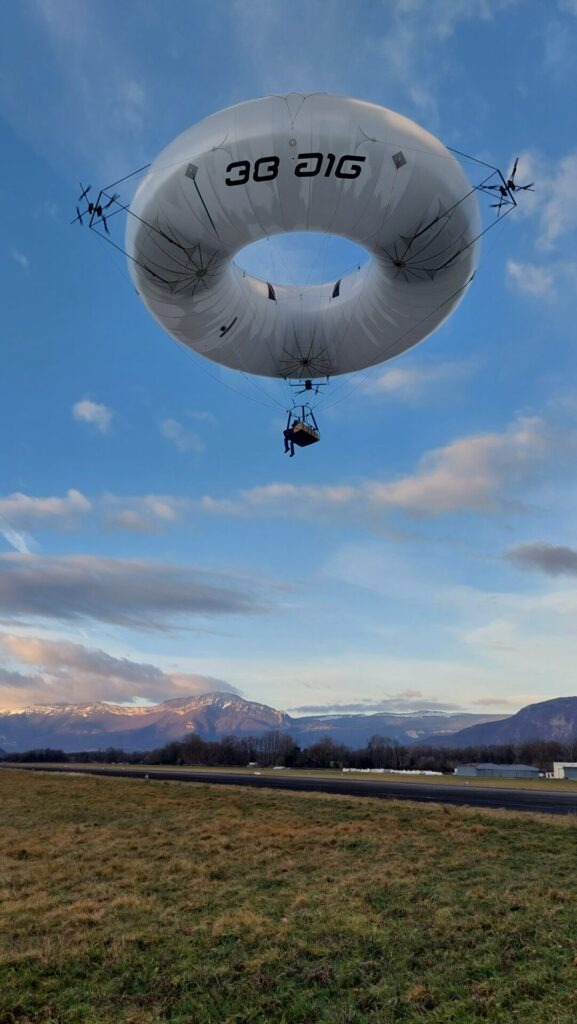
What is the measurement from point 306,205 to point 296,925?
1625 cm

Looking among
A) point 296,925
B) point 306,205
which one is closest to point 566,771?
point 296,925

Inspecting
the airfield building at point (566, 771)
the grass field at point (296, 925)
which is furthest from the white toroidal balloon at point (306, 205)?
the airfield building at point (566, 771)

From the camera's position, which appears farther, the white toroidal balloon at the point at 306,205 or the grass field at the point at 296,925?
the white toroidal balloon at the point at 306,205

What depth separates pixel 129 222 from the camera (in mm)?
17344

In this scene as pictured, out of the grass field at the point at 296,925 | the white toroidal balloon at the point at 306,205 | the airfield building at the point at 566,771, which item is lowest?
the airfield building at the point at 566,771

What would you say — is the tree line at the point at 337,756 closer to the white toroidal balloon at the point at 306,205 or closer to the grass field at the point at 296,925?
the grass field at the point at 296,925

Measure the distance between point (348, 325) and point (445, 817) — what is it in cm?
1784

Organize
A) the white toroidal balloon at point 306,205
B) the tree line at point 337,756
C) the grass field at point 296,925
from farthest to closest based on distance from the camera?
the tree line at point 337,756, the white toroidal balloon at point 306,205, the grass field at point 296,925

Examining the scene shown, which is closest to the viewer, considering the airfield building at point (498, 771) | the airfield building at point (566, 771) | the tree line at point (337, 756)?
the airfield building at point (566, 771)

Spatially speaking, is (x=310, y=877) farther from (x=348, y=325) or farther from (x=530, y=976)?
(x=348, y=325)

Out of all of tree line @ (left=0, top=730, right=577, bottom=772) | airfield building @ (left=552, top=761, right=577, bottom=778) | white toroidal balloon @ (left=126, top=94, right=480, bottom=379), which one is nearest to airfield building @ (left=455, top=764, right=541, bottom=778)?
airfield building @ (left=552, top=761, right=577, bottom=778)

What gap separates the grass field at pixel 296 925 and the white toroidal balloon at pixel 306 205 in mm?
15727

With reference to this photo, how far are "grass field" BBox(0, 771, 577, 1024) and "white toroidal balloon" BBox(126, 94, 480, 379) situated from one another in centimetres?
1573

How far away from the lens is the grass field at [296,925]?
25.7ft
